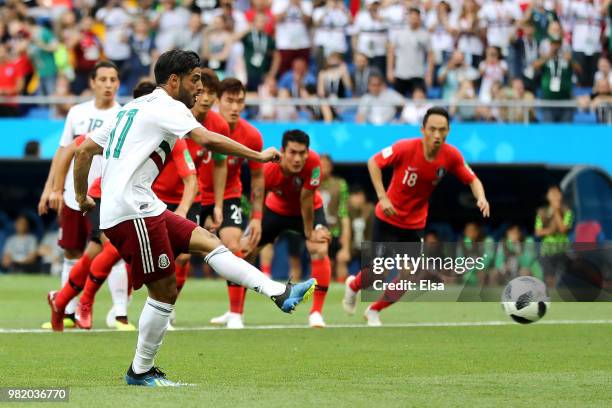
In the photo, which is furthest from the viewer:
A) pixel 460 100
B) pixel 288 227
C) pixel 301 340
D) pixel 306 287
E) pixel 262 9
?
pixel 262 9

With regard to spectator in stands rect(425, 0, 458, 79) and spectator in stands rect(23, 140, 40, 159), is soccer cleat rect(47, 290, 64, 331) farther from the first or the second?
spectator in stands rect(425, 0, 458, 79)

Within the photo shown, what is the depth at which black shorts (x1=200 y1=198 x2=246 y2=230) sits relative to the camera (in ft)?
44.3

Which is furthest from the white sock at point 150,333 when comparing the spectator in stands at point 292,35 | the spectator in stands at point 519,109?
the spectator in stands at point 292,35

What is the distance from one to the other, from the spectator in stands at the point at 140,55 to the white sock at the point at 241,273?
53.0 ft

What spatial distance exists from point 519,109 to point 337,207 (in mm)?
3618

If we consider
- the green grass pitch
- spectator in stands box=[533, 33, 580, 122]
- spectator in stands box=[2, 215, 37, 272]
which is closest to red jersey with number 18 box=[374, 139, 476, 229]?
the green grass pitch

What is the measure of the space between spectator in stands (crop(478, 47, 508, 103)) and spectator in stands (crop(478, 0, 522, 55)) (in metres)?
0.27

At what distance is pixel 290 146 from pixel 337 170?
1126 centimetres

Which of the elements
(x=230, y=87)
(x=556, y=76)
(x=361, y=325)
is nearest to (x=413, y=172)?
(x=361, y=325)

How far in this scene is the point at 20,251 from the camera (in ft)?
84.1

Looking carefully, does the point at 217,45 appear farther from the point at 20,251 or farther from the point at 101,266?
the point at 101,266

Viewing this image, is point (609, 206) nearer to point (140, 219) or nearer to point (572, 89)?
point (572, 89)

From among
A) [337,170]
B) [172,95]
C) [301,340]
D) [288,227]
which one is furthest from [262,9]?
[172,95]

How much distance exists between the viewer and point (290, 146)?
43.9 ft
